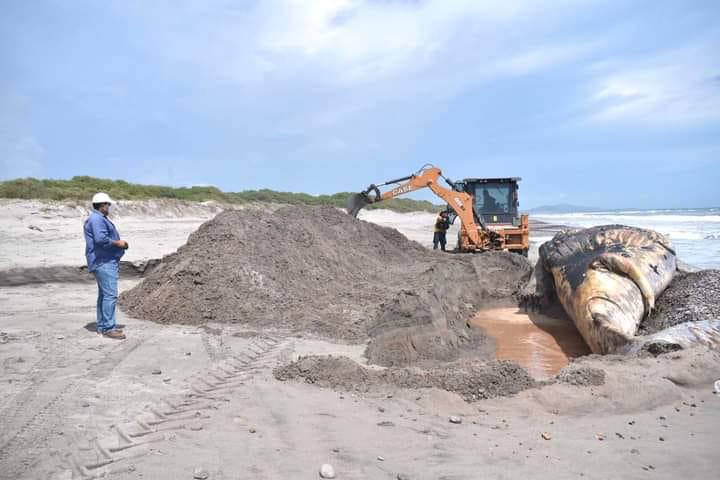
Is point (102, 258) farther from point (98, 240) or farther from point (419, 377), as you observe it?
point (419, 377)

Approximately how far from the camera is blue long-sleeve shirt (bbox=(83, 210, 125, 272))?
5.64 m

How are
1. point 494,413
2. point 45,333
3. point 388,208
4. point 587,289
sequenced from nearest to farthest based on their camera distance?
point 494,413 → point 45,333 → point 587,289 → point 388,208

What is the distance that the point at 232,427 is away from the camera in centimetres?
334

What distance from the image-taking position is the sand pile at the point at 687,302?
20.9 feet

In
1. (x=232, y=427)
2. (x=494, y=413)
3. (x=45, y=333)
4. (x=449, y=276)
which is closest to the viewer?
(x=232, y=427)

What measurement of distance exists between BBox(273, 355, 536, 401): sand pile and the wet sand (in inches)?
63.0

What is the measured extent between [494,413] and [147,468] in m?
2.30

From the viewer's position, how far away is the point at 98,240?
5645 millimetres

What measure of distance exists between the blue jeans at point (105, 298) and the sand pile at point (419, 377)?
2428 millimetres

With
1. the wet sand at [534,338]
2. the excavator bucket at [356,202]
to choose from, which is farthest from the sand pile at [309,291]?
the excavator bucket at [356,202]

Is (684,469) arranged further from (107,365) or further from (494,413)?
(107,365)

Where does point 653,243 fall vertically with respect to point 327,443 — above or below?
above

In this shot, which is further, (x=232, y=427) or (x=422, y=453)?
(x=232, y=427)

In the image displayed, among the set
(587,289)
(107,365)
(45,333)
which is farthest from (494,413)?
(45,333)
